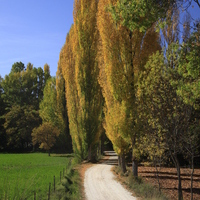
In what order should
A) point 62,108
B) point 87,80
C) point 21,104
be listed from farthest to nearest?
point 21,104 → point 62,108 → point 87,80

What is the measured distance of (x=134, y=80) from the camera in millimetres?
15133

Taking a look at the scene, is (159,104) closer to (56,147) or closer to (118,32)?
(118,32)

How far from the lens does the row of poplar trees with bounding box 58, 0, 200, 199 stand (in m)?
6.98

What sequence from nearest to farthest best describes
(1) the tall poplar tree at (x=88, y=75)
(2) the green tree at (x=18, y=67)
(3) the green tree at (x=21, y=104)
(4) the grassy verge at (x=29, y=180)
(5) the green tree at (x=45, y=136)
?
(4) the grassy verge at (x=29, y=180)
(1) the tall poplar tree at (x=88, y=75)
(5) the green tree at (x=45, y=136)
(3) the green tree at (x=21, y=104)
(2) the green tree at (x=18, y=67)

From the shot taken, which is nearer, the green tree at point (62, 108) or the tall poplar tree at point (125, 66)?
the tall poplar tree at point (125, 66)

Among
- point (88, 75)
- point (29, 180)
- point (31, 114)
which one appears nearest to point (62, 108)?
point (31, 114)

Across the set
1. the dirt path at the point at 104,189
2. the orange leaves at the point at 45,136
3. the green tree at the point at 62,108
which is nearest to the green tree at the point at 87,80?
the dirt path at the point at 104,189

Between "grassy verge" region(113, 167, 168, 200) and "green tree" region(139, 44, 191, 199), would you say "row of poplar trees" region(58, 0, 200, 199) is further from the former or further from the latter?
"grassy verge" region(113, 167, 168, 200)

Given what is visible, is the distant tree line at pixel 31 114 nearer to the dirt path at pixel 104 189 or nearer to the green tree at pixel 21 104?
the green tree at pixel 21 104

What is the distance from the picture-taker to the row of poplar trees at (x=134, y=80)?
6984 millimetres

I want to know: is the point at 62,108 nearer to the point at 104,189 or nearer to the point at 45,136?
the point at 45,136

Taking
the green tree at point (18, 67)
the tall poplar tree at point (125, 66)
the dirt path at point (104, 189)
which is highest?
the green tree at point (18, 67)

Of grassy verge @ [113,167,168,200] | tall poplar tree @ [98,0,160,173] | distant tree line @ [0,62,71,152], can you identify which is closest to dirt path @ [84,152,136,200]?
grassy verge @ [113,167,168,200]

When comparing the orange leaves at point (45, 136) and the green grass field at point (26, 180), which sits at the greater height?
the orange leaves at point (45, 136)
